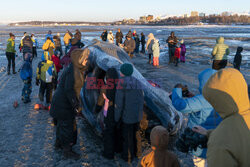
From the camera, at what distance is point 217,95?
1385 mm

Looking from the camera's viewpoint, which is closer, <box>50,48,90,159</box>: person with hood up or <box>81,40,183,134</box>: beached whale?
<box>50,48,90,159</box>: person with hood up

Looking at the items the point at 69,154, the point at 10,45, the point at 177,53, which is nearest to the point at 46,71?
the point at 69,154

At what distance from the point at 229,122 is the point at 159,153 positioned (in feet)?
3.40

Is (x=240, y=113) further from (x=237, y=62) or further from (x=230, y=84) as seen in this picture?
(x=237, y=62)

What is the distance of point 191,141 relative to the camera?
1841 millimetres

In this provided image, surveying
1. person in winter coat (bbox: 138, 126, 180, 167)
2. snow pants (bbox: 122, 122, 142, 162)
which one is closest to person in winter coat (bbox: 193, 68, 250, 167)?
person in winter coat (bbox: 138, 126, 180, 167)

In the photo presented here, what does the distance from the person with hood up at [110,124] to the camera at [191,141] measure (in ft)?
5.46

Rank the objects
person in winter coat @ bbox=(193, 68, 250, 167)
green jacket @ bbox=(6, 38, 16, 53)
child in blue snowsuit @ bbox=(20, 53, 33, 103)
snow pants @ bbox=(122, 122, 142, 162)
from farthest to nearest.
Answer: green jacket @ bbox=(6, 38, 16, 53)
child in blue snowsuit @ bbox=(20, 53, 33, 103)
snow pants @ bbox=(122, 122, 142, 162)
person in winter coat @ bbox=(193, 68, 250, 167)

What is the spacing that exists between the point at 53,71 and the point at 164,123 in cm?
333

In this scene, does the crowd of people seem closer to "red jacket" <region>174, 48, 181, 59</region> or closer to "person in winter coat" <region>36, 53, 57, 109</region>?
"person in winter coat" <region>36, 53, 57, 109</region>

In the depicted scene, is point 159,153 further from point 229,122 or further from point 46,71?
point 46,71

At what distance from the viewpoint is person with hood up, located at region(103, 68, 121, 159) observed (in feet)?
11.2

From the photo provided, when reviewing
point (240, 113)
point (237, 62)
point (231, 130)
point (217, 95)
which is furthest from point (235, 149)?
point (237, 62)

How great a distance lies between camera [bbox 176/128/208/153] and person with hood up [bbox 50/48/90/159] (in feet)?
6.44
